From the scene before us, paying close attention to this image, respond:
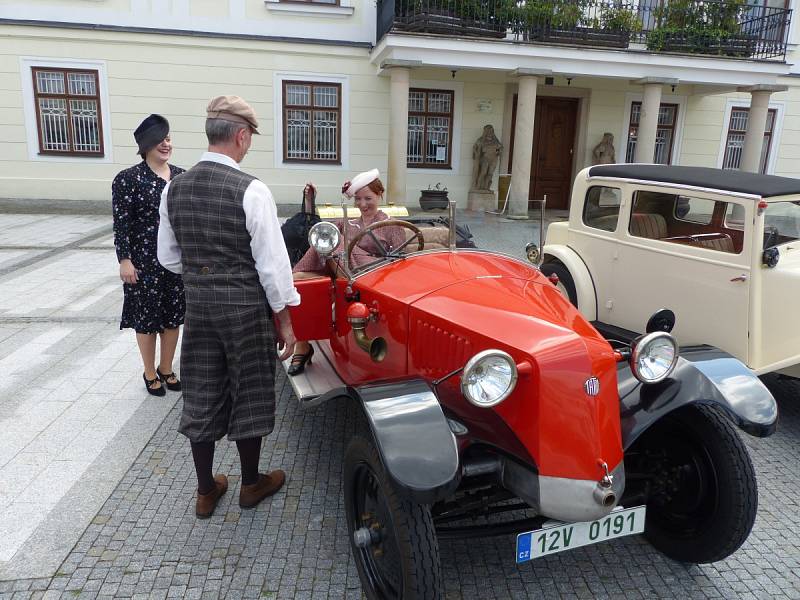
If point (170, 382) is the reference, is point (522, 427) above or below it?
above

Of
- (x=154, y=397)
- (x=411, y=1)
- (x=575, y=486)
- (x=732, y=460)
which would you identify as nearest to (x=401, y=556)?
(x=575, y=486)

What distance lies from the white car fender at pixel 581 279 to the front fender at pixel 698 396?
7.81 feet

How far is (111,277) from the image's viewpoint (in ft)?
25.5

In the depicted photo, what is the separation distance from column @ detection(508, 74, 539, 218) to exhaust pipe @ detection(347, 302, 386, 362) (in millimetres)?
10179

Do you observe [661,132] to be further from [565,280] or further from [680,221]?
[680,221]

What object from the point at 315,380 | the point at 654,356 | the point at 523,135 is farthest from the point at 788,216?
the point at 523,135

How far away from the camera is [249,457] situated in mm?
2934

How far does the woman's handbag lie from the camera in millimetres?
5125

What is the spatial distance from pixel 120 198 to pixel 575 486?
10.5ft

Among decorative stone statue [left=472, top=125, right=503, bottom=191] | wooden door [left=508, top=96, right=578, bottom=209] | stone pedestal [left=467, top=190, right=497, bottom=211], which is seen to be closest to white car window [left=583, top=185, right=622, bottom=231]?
stone pedestal [left=467, top=190, right=497, bottom=211]

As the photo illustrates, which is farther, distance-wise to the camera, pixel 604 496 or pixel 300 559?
pixel 300 559

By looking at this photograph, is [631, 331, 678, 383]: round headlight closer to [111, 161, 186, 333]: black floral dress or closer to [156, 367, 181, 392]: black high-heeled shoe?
[111, 161, 186, 333]: black floral dress

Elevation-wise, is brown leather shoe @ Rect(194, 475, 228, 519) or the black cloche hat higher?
the black cloche hat

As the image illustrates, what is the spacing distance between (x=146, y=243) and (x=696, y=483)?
346cm
